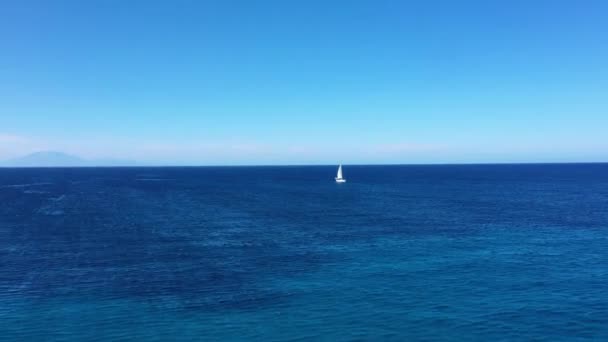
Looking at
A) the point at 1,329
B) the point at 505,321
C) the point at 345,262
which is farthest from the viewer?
the point at 345,262

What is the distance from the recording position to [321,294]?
128 feet

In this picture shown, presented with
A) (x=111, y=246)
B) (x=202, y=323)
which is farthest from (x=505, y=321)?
(x=111, y=246)

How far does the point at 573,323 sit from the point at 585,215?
6538cm

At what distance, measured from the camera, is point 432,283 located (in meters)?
41.8

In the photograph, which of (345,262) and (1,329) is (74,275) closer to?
(1,329)

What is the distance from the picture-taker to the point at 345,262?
50156 mm

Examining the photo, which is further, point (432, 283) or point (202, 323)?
point (432, 283)

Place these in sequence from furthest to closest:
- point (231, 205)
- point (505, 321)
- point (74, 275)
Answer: point (231, 205) → point (74, 275) → point (505, 321)

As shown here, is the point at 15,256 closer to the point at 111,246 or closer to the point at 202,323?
the point at 111,246

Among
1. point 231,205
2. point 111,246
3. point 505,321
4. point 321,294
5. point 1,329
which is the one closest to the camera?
point 1,329

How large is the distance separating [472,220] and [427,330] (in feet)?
182

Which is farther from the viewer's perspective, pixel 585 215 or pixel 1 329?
pixel 585 215

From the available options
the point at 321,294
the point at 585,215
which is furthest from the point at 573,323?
the point at 585,215

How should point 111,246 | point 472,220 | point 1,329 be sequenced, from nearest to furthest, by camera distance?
point 1,329, point 111,246, point 472,220
